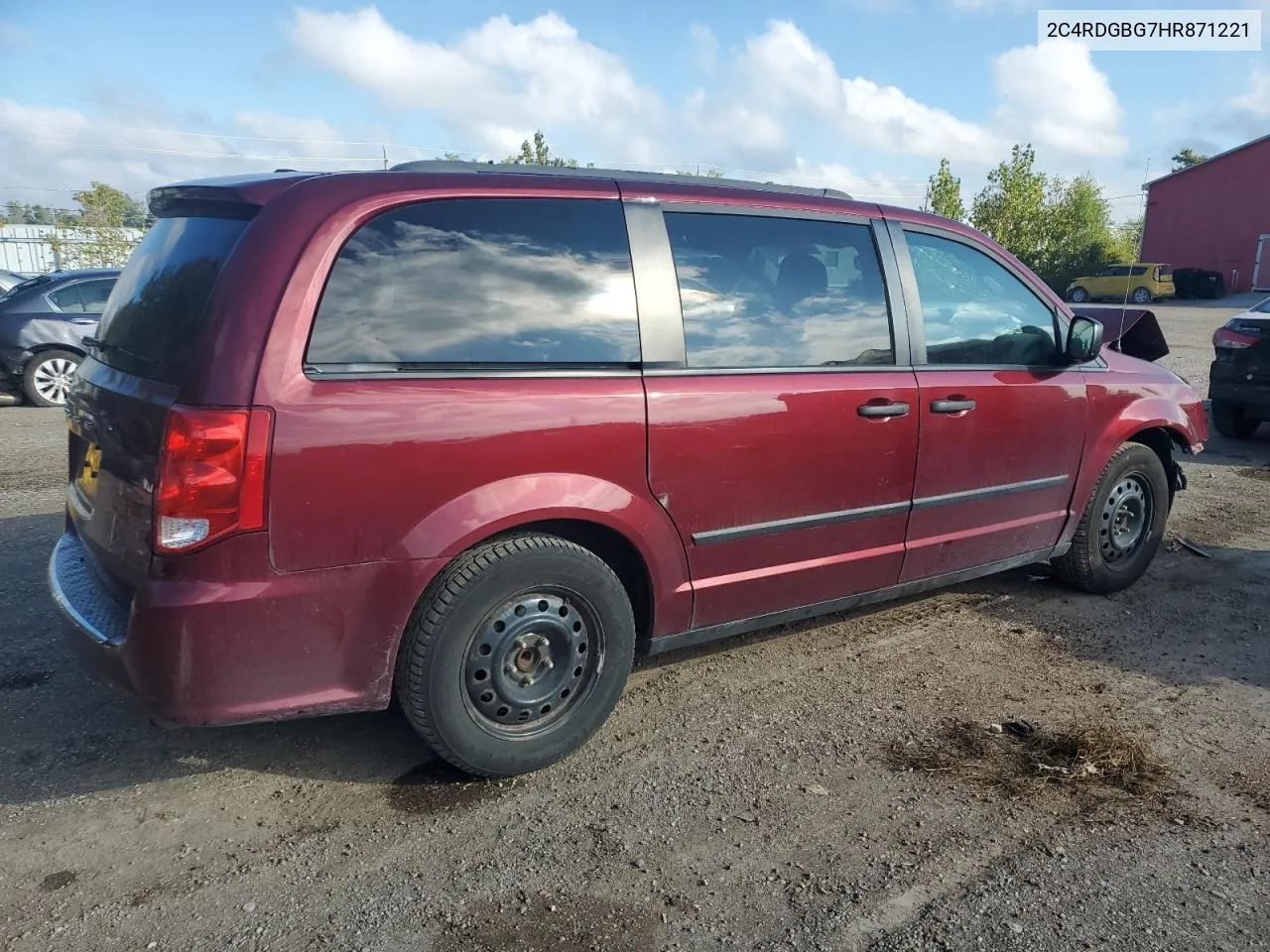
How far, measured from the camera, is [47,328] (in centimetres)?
1025

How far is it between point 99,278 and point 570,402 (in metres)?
9.98

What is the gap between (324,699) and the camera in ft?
9.10

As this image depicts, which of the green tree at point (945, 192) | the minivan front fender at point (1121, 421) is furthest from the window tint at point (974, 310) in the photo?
the green tree at point (945, 192)

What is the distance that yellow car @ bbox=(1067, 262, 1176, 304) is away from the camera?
3641 cm

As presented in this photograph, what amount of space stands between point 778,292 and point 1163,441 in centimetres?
282

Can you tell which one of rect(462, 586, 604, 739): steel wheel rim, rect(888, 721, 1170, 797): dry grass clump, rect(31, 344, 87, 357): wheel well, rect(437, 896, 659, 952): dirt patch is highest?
rect(31, 344, 87, 357): wheel well

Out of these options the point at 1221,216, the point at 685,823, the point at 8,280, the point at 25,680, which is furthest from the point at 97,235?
the point at 1221,216

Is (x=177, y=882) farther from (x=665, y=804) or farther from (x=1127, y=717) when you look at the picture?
(x=1127, y=717)

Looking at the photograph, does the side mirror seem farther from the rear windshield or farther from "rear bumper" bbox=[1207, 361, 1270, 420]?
"rear bumper" bbox=[1207, 361, 1270, 420]

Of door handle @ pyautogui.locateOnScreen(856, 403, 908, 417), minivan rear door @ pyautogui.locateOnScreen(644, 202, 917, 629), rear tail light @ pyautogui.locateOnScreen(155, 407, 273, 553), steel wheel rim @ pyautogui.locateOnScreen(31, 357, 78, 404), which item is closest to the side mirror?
minivan rear door @ pyautogui.locateOnScreen(644, 202, 917, 629)

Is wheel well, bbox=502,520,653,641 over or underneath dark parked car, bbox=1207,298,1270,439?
underneath

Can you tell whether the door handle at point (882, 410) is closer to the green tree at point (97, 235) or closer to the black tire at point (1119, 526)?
the black tire at point (1119, 526)

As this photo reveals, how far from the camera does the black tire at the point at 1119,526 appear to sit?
189 inches

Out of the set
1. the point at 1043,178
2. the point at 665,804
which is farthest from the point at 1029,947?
the point at 1043,178
